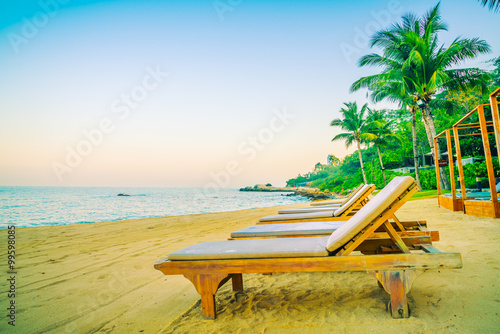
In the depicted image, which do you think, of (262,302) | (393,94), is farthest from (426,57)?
(262,302)

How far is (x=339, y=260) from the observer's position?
172 centimetres

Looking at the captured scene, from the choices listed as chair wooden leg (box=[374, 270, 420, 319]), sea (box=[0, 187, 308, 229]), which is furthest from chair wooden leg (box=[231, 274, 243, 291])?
sea (box=[0, 187, 308, 229])

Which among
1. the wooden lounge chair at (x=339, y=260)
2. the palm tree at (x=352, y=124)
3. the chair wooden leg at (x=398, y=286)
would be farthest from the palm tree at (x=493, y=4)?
the palm tree at (x=352, y=124)

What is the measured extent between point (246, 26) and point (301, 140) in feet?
44.7

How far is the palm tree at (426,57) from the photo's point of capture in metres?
13.0

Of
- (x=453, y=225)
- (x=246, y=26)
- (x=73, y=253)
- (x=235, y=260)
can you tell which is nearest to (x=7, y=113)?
(x=73, y=253)

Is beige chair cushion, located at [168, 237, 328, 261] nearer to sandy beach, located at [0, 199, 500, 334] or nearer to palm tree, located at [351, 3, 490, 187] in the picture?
sandy beach, located at [0, 199, 500, 334]

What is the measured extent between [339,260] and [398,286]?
1.42 feet

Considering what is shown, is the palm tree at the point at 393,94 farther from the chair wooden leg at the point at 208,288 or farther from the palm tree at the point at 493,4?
the chair wooden leg at the point at 208,288

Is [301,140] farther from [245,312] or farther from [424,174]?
[245,312]

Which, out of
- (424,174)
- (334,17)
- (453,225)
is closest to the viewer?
(453,225)

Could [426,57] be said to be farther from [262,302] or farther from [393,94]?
[262,302]

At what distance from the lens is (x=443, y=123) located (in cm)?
2795

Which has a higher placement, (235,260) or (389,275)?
(235,260)
